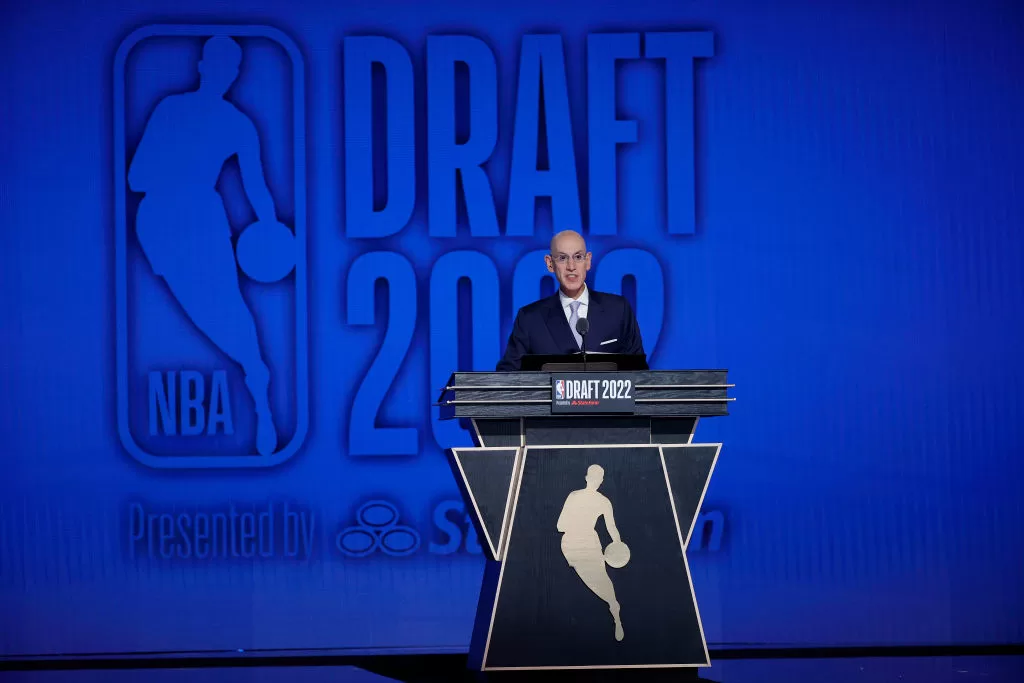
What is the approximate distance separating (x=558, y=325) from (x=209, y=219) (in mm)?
2101

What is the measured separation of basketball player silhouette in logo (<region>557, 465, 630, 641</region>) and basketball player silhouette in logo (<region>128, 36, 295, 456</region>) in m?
2.43

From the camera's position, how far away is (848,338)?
5414mm

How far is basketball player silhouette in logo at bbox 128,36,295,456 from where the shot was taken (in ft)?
17.4

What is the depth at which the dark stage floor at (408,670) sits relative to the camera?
4.25m

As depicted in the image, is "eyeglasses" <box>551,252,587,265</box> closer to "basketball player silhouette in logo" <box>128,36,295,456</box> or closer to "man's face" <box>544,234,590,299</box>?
"man's face" <box>544,234,590,299</box>

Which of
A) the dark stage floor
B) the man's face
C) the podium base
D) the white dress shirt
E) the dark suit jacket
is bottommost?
the dark stage floor

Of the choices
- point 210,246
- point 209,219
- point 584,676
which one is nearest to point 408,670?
point 584,676

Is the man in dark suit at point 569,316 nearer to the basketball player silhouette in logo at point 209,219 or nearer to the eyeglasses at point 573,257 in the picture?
the eyeglasses at point 573,257

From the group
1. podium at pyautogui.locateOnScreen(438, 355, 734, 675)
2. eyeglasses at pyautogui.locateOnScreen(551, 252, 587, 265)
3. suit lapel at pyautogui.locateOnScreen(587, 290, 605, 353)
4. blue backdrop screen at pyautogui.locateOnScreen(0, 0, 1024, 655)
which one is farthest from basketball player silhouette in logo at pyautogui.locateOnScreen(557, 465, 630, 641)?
blue backdrop screen at pyautogui.locateOnScreen(0, 0, 1024, 655)

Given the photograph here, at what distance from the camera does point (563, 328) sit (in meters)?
4.04

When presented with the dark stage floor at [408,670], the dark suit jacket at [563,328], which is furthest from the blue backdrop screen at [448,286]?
the dark suit jacket at [563,328]

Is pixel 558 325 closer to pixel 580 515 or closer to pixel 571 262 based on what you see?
pixel 571 262

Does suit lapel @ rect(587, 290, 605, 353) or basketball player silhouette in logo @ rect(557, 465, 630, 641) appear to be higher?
suit lapel @ rect(587, 290, 605, 353)

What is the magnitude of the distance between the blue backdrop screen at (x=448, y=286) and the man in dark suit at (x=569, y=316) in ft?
4.18
